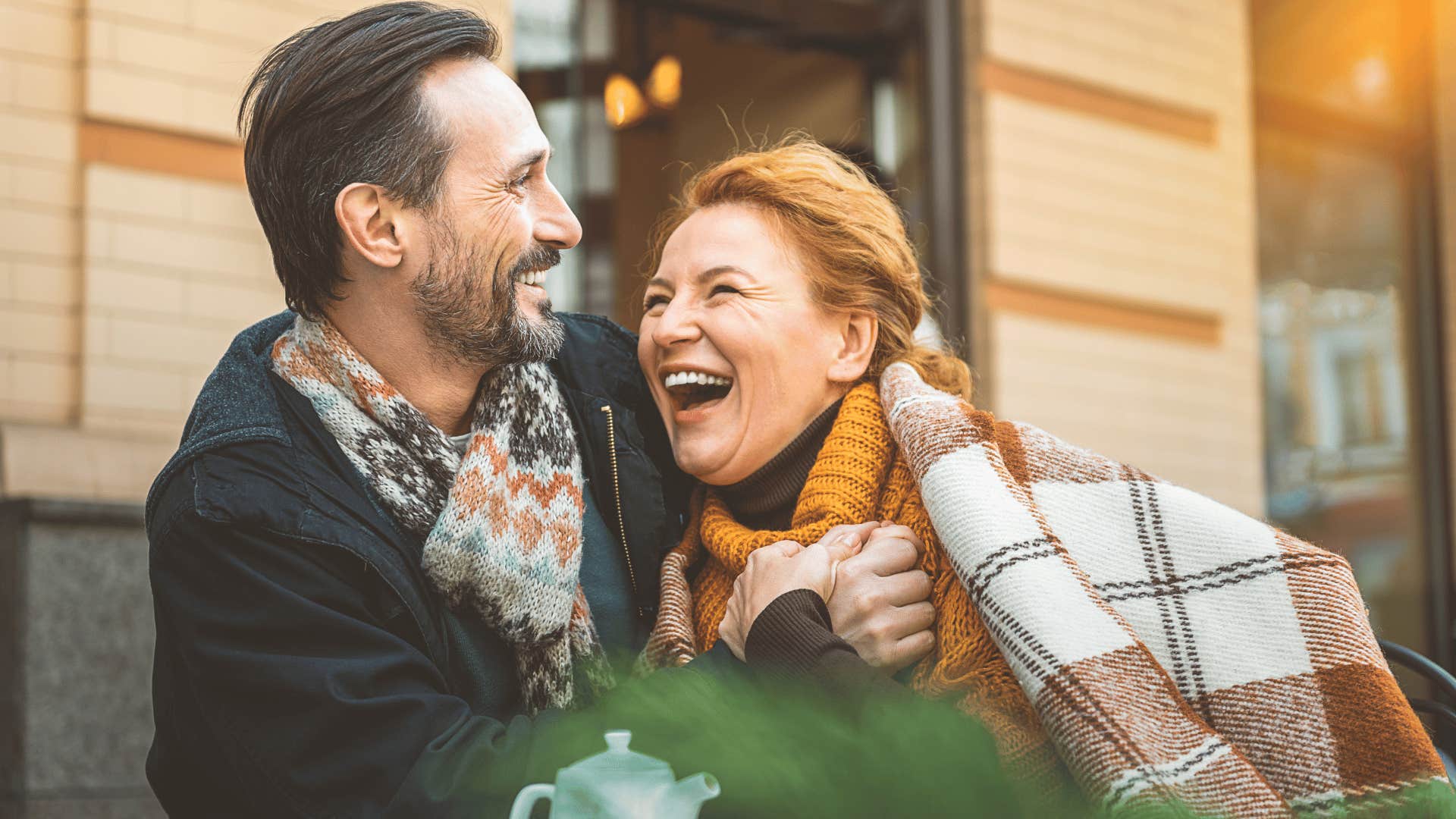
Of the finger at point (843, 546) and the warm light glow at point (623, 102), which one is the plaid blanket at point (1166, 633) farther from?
the warm light glow at point (623, 102)

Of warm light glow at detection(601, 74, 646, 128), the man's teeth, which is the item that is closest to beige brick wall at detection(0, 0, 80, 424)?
warm light glow at detection(601, 74, 646, 128)

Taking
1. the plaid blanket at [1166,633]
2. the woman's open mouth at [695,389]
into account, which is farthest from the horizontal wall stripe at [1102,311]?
the plaid blanket at [1166,633]

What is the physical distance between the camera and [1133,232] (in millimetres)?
5969

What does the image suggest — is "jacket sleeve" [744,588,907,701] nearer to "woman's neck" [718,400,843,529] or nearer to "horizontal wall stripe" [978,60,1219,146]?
"woman's neck" [718,400,843,529]

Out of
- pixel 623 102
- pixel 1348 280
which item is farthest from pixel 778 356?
pixel 1348 280

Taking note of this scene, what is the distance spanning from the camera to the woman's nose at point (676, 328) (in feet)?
Answer: 8.75

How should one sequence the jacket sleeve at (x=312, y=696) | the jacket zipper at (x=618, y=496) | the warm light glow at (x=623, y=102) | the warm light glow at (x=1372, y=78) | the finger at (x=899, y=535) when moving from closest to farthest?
the jacket sleeve at (x=312, y=696) → the finger at (x=899, y=535) → the jacket zipper at (x=618, y=496) → the warm light glow at (x=623, y=102) → the warm light glow at (x=1372, y=78)

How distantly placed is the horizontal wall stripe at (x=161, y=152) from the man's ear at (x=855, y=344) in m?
2.31

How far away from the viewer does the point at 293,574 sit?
212 centimetres

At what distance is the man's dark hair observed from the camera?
2514 millimetres

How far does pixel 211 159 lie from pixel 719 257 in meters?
2.22

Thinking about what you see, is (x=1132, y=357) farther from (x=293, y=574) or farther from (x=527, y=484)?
(x=293, y=574)

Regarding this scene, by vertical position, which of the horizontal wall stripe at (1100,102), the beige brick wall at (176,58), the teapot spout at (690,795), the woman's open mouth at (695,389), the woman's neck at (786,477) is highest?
the horizontal wall stripe at (1100,102)

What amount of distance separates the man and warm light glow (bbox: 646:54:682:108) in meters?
3.17
